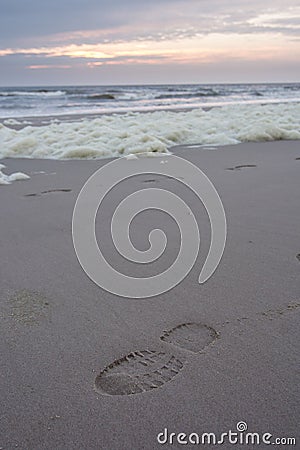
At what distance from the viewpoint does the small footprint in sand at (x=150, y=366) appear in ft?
5.31

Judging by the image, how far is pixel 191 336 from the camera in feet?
6.28

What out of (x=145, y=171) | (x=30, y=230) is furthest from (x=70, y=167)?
(x=30, y=230)

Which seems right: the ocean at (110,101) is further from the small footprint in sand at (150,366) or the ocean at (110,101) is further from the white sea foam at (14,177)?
the small footprint in sand at (150,366)

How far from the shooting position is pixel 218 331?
6.36 feet

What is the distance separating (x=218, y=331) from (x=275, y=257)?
832mm

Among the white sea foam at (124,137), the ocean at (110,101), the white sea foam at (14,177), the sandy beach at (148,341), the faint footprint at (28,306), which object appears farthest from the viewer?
the ocean at (110,101)

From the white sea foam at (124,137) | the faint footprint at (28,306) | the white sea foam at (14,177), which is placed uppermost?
the white sea foam at (124,137)

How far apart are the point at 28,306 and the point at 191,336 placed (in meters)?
0.78

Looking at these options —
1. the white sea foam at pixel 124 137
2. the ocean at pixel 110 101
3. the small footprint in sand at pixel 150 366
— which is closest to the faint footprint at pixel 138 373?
the small footprint in sand at pixel 150 366

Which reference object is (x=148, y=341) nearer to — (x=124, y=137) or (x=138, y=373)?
(x=138, y=373)

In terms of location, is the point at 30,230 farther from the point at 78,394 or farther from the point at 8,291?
the point at 78,394

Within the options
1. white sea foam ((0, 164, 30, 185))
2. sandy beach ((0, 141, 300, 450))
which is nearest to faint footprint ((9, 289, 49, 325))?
sandy beach ((0, 141, 300, 450))

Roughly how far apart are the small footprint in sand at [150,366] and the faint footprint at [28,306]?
0.51 metres

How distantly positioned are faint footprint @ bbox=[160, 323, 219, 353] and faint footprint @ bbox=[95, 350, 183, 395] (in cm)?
9
